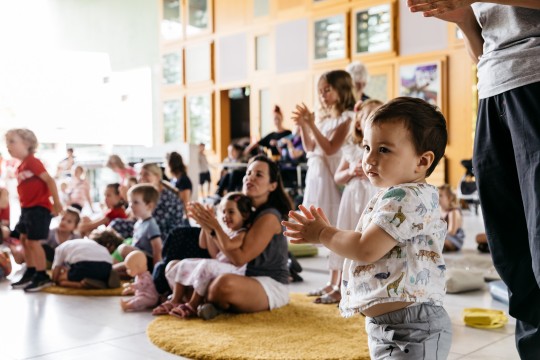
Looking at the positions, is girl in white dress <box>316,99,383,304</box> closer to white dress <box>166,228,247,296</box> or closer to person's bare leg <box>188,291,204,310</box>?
white dress <box>166,228,247,296</box>

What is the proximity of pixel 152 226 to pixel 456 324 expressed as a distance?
2.07 metres

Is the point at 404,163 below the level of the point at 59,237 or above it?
above

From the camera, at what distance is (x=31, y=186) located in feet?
13.6

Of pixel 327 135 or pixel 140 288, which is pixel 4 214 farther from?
pixel 327 135

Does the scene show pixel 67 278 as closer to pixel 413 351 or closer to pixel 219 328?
pixel 219 328

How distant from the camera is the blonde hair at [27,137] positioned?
13.7 ft

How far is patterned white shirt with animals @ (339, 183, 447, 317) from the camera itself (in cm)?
138

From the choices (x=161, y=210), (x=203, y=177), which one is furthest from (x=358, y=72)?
(x=203, y=177)

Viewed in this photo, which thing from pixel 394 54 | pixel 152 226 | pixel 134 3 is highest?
pixel 134 3

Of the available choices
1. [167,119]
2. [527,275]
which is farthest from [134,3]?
[527,275]

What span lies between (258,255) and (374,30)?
8547 mm

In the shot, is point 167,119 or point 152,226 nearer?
point 152,226

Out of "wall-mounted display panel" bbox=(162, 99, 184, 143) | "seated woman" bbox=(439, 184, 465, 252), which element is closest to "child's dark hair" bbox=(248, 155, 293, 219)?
"seated woman" bbox=(439, 184, 465, 252)

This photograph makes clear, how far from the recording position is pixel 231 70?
14.1 m
